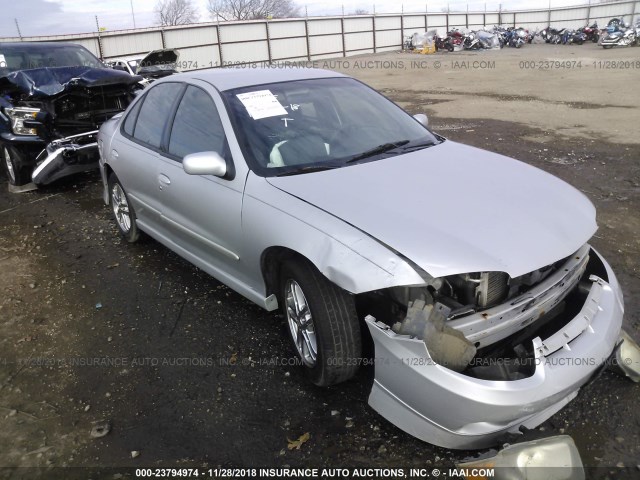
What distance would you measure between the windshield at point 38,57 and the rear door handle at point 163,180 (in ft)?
17.0

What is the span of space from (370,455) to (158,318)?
1947 millimetres

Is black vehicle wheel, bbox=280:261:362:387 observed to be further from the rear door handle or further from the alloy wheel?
the rear door handle

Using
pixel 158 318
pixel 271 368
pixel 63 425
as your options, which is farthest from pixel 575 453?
pixel 158 318

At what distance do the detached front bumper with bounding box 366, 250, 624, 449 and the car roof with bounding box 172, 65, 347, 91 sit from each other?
6.72ft

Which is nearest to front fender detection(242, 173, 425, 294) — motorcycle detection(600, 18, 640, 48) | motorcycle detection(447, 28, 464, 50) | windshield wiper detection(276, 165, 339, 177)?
windshield wiper detection(276, 165, 339, 177)

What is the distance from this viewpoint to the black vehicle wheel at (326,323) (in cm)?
245

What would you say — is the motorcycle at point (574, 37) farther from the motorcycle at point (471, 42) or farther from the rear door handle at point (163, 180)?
the rear door handle at point (163, 180)

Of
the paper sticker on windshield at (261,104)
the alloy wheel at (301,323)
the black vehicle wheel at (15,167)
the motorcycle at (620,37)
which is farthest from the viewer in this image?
the motorcycle at (620,37)

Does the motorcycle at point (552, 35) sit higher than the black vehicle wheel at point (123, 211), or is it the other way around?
the motorcycle at point (552, 35)

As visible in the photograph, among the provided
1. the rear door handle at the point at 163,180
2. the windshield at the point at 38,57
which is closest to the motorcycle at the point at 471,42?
the windshield at the point at 38,57

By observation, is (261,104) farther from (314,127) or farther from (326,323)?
(326,323)

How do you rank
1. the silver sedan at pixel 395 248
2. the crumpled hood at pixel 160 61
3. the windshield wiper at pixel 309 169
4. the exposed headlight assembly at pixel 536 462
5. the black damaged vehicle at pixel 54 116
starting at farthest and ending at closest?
the crumpled hood at pixel 160 61 → the black damaged vehicle at pixel 54 116 → the windshield wiper at pixel 309 169 → the silver sedan at pixel 395 248 → the exposed headlight assembly at pixel 536 462

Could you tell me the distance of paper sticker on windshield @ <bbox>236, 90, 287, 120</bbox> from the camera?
3.23m

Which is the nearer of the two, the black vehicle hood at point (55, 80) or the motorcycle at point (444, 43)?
the black vehicle hood at point (55, 80)
